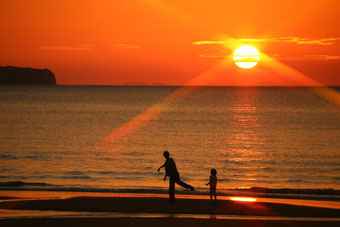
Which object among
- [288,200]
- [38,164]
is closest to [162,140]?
[38,164]

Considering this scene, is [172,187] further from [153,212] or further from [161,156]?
[161,156]

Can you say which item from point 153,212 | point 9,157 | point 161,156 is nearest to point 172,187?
point 153,212

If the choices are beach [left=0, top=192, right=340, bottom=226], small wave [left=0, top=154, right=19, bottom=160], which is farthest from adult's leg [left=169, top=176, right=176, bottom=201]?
small wave [left=0, top=154, right=19, bottom=160]

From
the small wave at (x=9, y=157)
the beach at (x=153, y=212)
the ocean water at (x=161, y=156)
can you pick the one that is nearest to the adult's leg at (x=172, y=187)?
the beach at (x=153, y=212)

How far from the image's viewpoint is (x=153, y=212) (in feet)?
51.1

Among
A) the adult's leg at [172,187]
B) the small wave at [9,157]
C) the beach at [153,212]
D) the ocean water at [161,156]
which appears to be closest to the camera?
the beach at [153,212]

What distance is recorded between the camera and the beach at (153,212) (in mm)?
13820

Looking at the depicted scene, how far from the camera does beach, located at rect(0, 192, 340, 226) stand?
13.8 meters

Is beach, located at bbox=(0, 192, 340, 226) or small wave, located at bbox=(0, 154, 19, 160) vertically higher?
small wave, located at bbox=(0, 154, 19, 160)

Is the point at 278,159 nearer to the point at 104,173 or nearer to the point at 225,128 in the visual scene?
the point at 104,173

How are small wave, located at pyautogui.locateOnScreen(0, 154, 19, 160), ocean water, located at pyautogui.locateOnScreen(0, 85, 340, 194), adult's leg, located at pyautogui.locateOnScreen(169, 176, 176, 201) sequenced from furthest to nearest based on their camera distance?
small wave, located at pyautogui.locateOnScreen(0, 154, 19, 160) → ocean water, located at pyautogui.locateOnScreen(0, 85, 340, 194) → adult's leg, located at pyautogui.locateOnScreen(169, 176, 176, 201)

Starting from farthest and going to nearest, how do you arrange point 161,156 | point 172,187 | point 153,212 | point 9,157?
1. point 161,156
2. point 9,157
3. point 172,187
4. point 153,212

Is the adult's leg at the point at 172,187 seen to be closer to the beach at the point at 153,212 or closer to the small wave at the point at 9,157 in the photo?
the beach at the point at 153,212

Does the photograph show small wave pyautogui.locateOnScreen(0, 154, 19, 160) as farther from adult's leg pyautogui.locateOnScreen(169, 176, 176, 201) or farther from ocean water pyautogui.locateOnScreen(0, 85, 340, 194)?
adult's leg pyautogui.locateOnScreen(169, 176, 176, 201)
